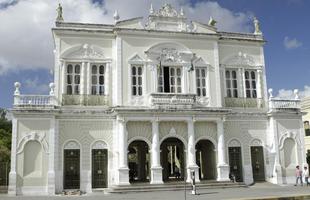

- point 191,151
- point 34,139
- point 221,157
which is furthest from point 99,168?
point 221,157

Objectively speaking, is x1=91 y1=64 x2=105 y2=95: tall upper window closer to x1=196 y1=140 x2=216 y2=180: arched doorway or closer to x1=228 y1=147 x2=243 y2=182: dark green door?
x1=196 y1=140 x2=216 y2=180: arched doorway

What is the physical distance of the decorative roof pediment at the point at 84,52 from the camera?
77.5ft

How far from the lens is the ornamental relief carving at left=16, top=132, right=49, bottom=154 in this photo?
21.7 meters

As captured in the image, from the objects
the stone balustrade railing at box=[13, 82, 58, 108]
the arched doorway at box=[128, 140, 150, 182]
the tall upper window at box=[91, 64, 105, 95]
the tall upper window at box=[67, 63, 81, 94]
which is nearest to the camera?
the stone balustrade railing at box=[13, 82, 58, 108]

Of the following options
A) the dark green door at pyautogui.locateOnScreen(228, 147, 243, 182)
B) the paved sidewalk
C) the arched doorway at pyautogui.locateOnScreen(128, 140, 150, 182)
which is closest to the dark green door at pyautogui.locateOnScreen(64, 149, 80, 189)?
the paved sidewalk

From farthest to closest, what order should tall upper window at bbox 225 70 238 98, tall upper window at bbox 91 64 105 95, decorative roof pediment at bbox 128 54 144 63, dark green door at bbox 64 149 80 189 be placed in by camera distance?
tall upper window at bbox 225 70 238 98, decorative roof pediment at bbox 128 54 144 63, tall upper window at bbox 91 64 105 95, dark green door at bbox 64 149 80 189

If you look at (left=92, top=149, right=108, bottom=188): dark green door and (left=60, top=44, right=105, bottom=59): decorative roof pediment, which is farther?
(left=60, top=44, right=105, bottom=59): decorative roof pediment

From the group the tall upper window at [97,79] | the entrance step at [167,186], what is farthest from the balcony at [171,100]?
the entrance step at [167,186]

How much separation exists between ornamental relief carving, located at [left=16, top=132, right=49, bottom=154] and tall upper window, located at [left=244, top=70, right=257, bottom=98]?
1342 centimetres

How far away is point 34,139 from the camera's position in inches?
863

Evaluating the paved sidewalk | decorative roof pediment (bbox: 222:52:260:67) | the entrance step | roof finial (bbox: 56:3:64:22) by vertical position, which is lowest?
the paved sidewalk

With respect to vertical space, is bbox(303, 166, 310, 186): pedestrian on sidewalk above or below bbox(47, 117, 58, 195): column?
below

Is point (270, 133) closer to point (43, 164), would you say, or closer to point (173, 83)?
point (173, 83)

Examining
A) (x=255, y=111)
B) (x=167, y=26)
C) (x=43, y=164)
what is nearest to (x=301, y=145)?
(x=255, y=111)
